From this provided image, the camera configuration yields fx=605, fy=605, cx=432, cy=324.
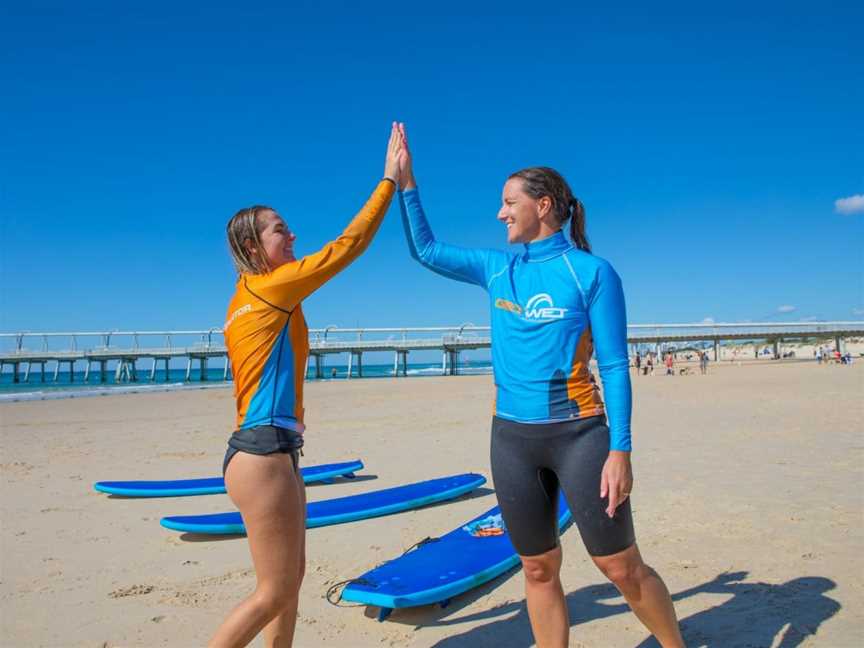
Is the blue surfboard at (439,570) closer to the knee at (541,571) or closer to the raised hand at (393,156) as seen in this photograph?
the knee at (541,571)

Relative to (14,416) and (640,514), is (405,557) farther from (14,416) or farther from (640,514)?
(14,416)

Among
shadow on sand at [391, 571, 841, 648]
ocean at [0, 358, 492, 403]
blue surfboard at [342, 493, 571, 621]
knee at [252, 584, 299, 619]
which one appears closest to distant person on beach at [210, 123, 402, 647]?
knee at [252, 584, 299, 619]

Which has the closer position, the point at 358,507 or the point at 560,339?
the point at 560,339

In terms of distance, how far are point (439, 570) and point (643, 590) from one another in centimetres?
175

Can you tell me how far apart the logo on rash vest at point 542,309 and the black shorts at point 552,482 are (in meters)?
0.41

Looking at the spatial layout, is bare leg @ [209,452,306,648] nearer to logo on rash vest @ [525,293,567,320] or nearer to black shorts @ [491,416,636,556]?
black shorts @ [491,416,636,556]

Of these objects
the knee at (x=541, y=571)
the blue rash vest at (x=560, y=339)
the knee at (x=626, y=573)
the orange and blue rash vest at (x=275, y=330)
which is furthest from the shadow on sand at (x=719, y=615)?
the orange and blue rash vest at (x=275, y=330)

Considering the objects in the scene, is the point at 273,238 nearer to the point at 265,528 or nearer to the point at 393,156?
the point at 393,156

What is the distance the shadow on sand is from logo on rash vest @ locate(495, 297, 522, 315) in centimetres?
179

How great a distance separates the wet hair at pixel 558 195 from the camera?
2471mm

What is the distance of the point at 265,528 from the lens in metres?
2.19

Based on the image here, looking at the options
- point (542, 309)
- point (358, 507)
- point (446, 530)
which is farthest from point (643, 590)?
point (358, 507)

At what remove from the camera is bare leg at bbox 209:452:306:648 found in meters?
2.16

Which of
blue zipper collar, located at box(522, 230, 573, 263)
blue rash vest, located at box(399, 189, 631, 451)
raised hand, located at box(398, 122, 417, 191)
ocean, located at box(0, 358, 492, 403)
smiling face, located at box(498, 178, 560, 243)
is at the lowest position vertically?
ocean, located at box(0, 358, 492, 403)
